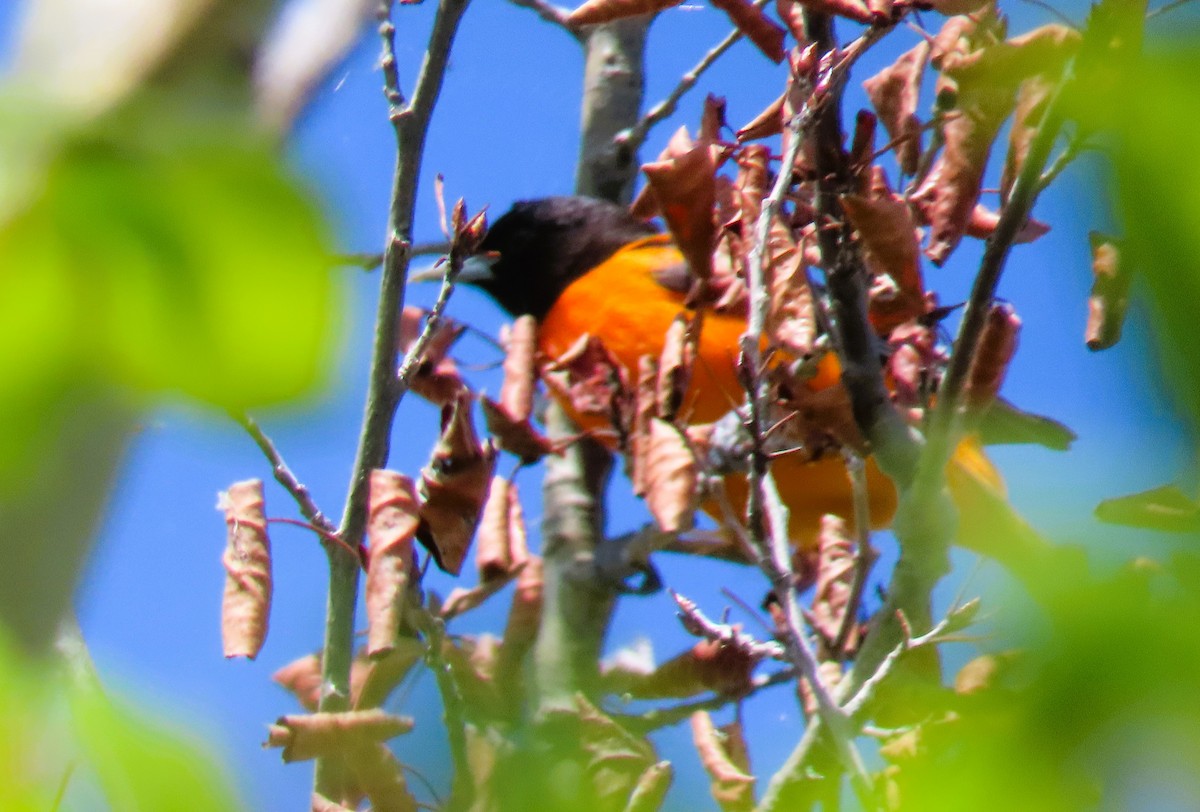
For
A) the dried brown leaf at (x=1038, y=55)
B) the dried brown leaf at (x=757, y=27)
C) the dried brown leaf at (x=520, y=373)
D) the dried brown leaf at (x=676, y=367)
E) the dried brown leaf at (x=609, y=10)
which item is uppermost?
the dried brown leaf at (x=609, y=10)

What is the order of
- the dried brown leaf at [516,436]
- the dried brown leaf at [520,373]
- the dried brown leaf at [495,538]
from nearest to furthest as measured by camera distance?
the dried brown leaf at [495,538], the dried brown leaf at [516,436], the dried brown leaf at [520,373]

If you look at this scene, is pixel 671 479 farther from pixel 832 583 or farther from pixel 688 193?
pixel 832 583

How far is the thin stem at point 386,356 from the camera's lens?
1.73 metres

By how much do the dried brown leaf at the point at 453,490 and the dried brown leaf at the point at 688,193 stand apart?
0.42 meters

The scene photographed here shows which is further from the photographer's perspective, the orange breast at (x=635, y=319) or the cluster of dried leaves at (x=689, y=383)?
the orange breast at (x=635, y=319)

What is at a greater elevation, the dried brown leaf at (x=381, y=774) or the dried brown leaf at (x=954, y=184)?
the dried brown leaf at (x=954, y=184)

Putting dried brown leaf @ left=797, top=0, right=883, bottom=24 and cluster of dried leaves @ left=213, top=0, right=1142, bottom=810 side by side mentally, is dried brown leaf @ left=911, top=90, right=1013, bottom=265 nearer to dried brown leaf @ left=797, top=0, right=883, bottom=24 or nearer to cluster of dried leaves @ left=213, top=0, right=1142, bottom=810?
cluster of dried leaves @ left=213, top=0, right=1142, bottom=810

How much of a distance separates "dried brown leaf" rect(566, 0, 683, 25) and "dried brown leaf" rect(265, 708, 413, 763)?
102 cm

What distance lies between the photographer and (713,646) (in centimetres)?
220

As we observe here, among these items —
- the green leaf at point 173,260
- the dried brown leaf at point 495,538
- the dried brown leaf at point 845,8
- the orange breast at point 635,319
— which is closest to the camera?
the green leaf at point 173,260

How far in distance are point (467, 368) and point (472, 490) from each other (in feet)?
4.03

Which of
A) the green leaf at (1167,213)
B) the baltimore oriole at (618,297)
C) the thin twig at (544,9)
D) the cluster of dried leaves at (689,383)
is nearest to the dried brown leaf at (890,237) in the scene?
the cluster of dried leaves at (689,383)

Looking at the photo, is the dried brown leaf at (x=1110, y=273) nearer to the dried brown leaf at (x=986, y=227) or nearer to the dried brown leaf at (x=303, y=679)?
the dried brown leaf at (x=986, y=227)

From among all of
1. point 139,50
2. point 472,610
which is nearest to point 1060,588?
point 139,50
